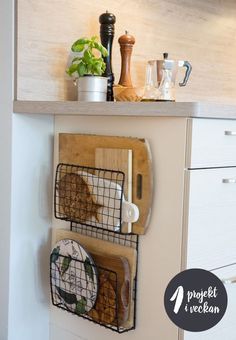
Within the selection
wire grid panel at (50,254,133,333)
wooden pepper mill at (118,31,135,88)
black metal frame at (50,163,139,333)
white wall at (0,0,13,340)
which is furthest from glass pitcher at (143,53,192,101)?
wire grid panel at (50,254,133,333)

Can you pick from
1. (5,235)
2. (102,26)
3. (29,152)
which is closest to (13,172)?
(29,152)

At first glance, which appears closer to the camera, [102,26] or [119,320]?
[119,320]

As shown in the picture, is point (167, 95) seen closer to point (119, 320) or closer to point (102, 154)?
point (102, 154)

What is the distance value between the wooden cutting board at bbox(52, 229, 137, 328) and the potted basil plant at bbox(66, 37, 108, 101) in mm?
436

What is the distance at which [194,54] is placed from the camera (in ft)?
7.22

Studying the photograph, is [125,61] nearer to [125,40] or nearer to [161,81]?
[125,40]

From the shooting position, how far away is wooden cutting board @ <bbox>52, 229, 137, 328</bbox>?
1.27 m

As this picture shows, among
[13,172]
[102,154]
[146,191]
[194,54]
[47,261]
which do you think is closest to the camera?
[146,191]

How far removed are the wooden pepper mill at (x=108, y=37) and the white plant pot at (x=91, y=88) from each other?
10cm

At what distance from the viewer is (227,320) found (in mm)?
1299

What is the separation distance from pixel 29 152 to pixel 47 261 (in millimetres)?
380

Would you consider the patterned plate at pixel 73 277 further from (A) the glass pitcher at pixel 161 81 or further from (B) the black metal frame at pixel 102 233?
(A) the glass pitcher at pixel 161 81

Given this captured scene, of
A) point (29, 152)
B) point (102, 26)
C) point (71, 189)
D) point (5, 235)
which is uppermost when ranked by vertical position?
point (102, 26)

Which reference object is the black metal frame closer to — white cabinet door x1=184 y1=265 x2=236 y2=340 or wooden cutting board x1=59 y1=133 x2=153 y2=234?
wooden cutting board x1=59 y1=133 x2=153 y2=234
